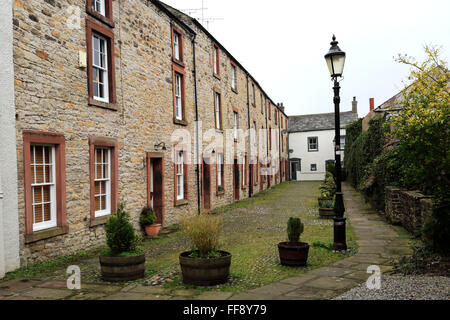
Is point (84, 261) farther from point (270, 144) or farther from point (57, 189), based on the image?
point (270, 144)

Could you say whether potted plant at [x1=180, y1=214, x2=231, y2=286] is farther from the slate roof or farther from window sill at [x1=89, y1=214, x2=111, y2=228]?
the slate roof

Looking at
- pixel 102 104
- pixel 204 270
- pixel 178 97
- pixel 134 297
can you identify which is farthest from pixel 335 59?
pixel 178 97

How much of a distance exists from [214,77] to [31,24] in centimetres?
1163

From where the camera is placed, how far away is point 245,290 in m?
5.77

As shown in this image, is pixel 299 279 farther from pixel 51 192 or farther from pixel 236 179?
pixel 236 179

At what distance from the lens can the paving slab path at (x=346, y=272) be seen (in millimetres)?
5520

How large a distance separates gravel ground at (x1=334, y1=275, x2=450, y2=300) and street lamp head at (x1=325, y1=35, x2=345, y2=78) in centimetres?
493

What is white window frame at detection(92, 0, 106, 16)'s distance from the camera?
10.1 metres

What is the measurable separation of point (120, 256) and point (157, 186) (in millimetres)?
6417

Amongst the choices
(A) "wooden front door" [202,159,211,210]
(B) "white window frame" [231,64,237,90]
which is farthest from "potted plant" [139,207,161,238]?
(B) "white window frame" [231,64,237,90]

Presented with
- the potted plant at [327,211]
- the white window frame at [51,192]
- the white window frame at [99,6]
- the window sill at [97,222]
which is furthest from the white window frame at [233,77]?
the white window frame at [51,192]

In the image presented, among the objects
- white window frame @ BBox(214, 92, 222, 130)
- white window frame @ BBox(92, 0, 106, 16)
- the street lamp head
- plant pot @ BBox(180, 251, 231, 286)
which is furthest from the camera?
white window frame @ BBox(214, 92, 222, 130)

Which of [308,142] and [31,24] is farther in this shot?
[308,142]
